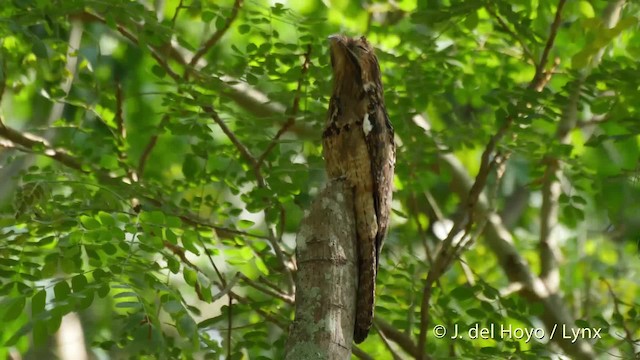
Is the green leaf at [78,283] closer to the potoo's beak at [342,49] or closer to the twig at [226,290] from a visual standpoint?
the twig at [226,290]

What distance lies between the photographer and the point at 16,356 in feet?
14.0

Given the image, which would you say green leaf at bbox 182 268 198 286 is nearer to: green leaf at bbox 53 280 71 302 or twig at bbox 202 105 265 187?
green leaf at bbox 53 280 71 302

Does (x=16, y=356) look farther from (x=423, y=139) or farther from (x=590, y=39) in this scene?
(x=590, y=39)

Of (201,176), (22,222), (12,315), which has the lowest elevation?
(12,315)

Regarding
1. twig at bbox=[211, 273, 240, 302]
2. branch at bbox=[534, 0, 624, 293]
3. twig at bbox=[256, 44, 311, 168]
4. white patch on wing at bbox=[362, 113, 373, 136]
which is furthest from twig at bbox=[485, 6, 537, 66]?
twig at bbox=[211, 273, 240, 302]

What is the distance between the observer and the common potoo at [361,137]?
8.45 ft

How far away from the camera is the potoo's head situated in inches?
110

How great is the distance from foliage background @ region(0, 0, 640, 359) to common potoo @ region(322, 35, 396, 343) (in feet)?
1.90

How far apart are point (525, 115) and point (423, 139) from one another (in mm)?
540

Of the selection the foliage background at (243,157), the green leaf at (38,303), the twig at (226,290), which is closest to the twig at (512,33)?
the foliage background at (243,157)

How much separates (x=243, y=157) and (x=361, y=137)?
1258 millimetres

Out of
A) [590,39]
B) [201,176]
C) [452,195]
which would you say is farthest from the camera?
[452,195]

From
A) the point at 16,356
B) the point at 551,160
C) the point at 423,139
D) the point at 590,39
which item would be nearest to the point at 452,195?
the point at 551,160

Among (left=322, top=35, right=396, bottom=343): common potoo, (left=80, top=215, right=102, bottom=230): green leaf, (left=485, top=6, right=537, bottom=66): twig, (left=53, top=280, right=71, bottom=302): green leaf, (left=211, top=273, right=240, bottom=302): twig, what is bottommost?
(left=53, top=280, right=71, bottom=302): green leaf
